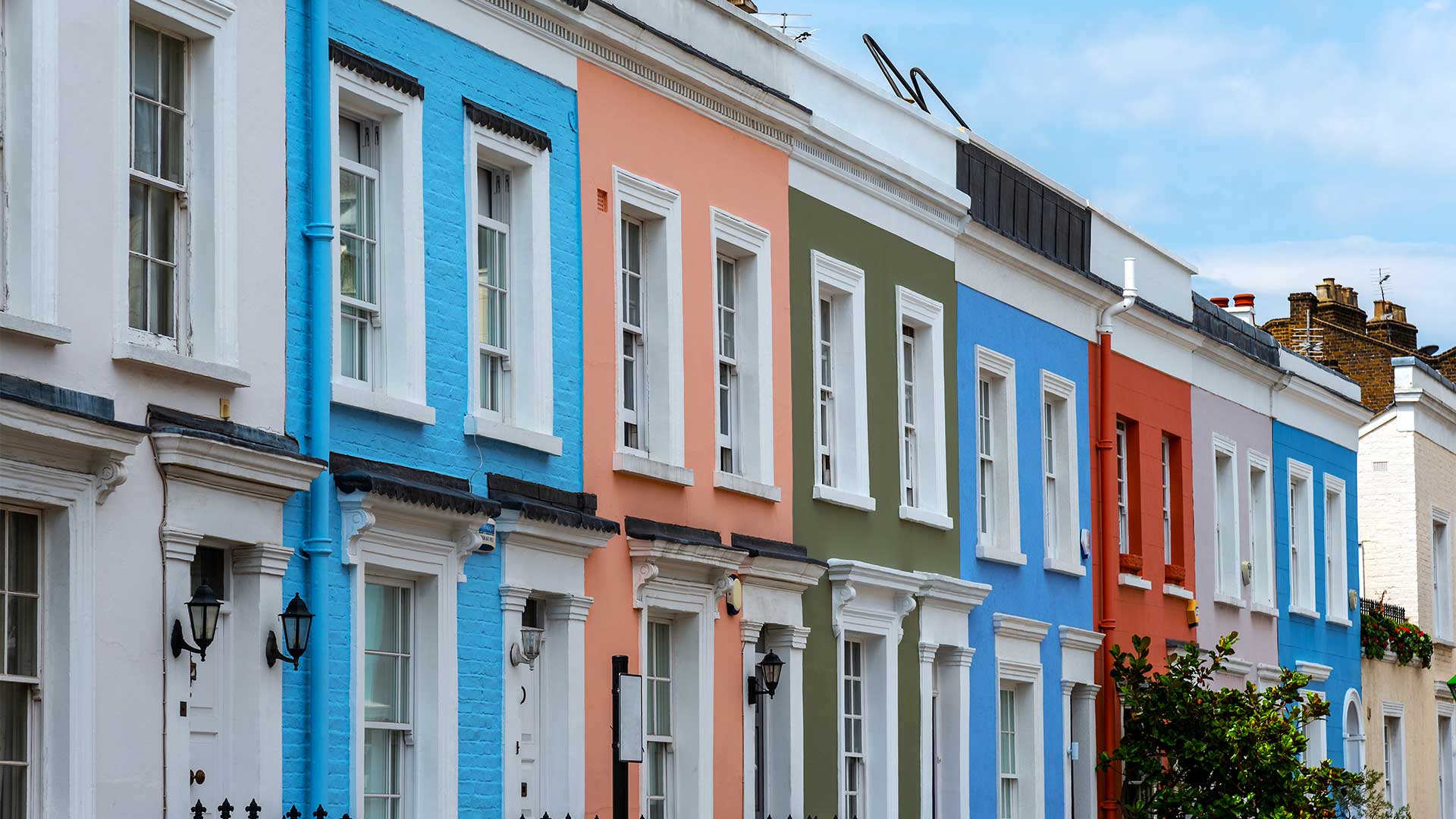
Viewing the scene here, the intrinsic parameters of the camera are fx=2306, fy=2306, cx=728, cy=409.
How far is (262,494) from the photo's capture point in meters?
12.7

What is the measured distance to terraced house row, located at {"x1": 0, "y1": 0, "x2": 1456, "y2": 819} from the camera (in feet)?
38.3

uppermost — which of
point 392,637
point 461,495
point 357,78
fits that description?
point 357,78

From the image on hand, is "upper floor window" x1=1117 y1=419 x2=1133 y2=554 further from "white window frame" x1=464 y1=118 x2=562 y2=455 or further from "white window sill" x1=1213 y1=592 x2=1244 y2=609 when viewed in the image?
"white window frame" x1=464 y1=118 x2=562 y2=455

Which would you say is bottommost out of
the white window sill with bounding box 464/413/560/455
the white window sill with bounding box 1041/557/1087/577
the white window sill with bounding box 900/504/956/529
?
the white window sill with bounding box 1041/557/1087/577

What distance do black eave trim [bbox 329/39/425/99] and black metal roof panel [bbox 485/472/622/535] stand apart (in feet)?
8.28

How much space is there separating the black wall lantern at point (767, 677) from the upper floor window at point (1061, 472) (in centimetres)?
655

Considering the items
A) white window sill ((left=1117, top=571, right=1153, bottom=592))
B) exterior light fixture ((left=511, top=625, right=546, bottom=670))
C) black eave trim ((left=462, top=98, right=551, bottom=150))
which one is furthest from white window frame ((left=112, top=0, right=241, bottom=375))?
white window sill ((left=1117, top=571, right=1153, bottom=592))

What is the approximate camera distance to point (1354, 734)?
106 ft

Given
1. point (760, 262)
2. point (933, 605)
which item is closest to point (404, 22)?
point (760, 262)

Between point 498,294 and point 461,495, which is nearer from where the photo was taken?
point 461,495

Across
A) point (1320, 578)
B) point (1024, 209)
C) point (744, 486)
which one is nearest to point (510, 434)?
point (744, 486)

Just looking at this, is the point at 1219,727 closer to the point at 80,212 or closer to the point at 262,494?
the point at 262,494

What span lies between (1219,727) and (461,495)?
39.7 ft

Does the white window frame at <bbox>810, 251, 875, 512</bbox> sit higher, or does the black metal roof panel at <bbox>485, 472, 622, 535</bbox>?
the white window frame at <bbox>810, 251, 875, 512</bbox>
